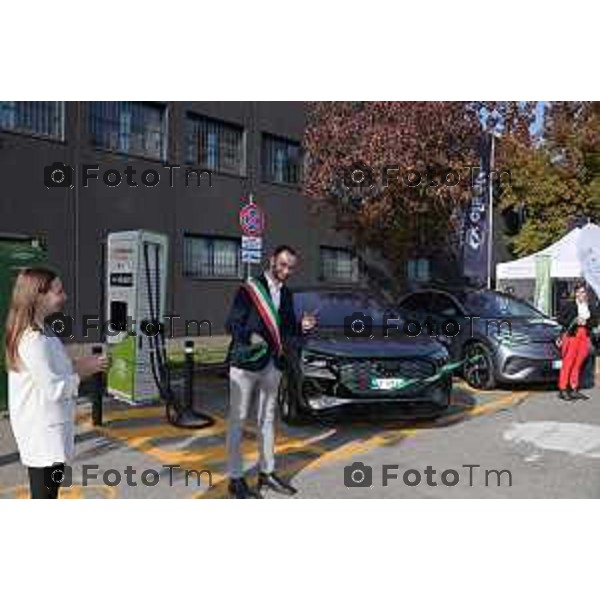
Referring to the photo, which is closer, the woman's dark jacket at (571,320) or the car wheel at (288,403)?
the car wheel at (288,403)

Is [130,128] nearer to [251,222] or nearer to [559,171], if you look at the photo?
[251,222]

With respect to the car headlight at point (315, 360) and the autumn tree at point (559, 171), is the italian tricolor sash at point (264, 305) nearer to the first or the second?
the car headlight at point (315, 360)

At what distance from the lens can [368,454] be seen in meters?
6.23

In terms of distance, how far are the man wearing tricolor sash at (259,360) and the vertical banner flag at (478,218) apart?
9.26 m

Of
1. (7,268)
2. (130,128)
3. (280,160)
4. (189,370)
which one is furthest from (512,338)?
(280,160)

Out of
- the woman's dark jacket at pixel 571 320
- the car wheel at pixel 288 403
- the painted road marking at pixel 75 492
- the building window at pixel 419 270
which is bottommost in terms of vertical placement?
the painted road marking at pixel 75 492

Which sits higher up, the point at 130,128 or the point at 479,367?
the point at 130,128

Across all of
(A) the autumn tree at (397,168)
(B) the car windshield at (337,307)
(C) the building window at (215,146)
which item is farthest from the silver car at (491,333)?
(C) the building window at (215,146)

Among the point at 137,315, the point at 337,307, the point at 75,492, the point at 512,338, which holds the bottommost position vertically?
the point at 75,492

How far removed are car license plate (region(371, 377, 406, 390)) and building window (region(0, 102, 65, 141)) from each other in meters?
8.39

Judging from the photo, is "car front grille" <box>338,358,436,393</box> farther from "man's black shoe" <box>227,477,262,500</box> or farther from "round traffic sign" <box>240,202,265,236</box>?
"round traffic sign" <box>240,202,265,236</box>

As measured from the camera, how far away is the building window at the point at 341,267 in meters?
15.5

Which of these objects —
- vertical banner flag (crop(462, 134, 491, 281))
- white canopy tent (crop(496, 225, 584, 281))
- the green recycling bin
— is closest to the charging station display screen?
the green recycling bin

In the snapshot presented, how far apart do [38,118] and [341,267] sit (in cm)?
656
